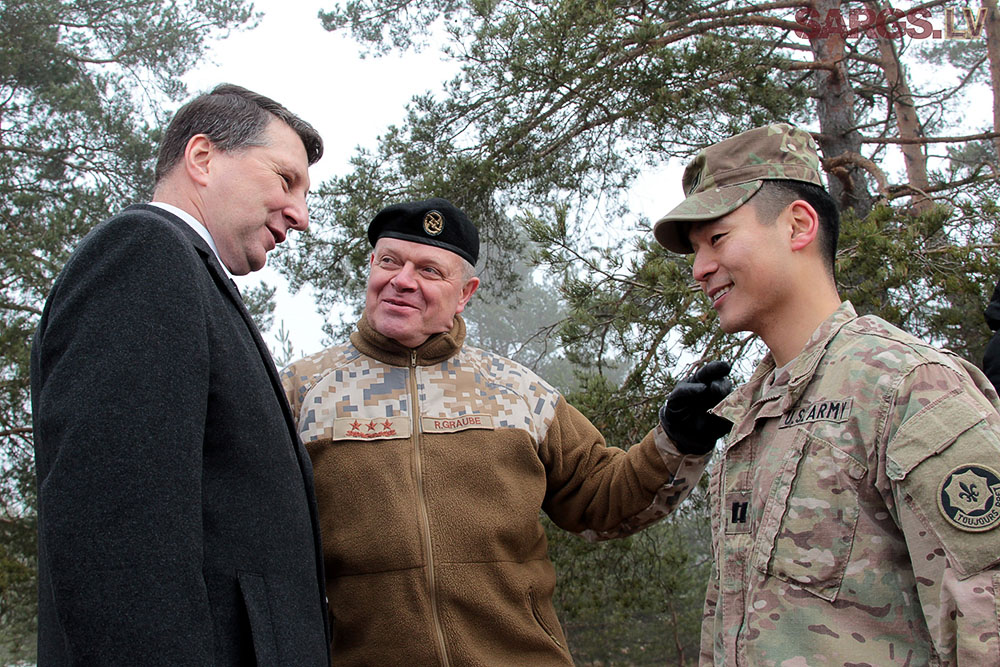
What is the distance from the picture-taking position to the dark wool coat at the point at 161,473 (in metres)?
1.35

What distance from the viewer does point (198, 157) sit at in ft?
6.13

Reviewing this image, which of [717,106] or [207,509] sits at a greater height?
[717,106]

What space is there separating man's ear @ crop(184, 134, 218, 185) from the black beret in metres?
1.01

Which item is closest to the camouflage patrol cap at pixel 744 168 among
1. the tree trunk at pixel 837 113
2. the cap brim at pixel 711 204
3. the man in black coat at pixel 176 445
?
the cap brim at pixel 711 204

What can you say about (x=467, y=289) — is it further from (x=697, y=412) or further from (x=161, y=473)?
(x=161, y=473)

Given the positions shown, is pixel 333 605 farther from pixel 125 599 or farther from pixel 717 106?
pixel 717 106

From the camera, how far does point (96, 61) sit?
10977 mm

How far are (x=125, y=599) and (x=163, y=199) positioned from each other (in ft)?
2.94

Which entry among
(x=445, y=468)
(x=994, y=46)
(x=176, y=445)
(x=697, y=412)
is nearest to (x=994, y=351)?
(x=697, y=412)

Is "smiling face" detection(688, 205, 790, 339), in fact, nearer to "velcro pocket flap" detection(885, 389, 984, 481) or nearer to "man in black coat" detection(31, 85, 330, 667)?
"velcro pocket flap" detection(885, 389, 984, 481)

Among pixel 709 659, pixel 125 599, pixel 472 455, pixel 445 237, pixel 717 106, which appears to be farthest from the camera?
pixel 717 106

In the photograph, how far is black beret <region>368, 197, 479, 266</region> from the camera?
2857 mm

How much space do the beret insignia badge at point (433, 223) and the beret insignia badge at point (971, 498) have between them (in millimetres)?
1792

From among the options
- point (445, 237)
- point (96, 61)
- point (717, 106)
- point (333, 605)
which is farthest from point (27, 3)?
point (333, 605)
